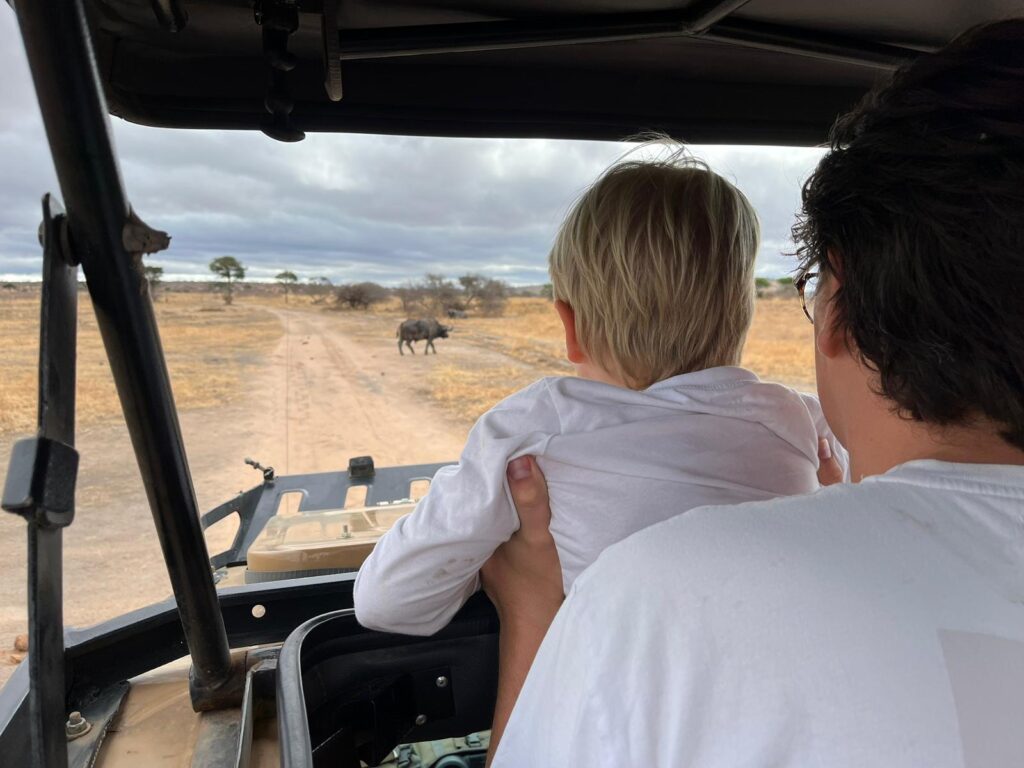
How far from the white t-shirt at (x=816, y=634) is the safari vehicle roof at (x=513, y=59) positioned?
0.89m

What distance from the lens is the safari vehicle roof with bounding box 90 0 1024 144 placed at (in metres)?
1.21

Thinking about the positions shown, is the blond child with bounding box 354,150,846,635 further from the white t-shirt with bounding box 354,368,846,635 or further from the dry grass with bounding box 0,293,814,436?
the dry grass with bounding box 0,293,814,436

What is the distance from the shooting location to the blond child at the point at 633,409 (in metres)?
1.10

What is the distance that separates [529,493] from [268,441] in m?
10.7

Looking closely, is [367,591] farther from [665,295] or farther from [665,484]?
[665,295]

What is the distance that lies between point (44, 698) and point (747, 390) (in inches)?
42.4

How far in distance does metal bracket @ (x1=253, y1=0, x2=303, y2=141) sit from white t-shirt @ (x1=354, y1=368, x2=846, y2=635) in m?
0.61

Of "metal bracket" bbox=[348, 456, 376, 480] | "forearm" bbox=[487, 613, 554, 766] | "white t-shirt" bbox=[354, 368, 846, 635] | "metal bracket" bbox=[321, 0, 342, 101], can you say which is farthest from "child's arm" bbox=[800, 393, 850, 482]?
"metal bracket" bbox=[348, 456, 376, 480]

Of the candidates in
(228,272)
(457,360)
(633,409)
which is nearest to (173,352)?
(228,272)

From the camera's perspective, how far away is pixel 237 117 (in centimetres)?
130

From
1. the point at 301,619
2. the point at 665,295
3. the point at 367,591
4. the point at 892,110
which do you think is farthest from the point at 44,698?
the point at 892,110

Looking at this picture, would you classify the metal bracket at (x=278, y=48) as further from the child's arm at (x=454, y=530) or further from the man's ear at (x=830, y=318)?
the man's ear at (x=830, y=318)

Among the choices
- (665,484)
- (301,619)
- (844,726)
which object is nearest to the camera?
(844,726)

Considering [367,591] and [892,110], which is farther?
[367,591]
